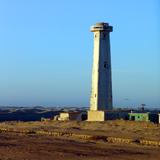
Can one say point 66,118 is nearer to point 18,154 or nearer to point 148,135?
point 148,135

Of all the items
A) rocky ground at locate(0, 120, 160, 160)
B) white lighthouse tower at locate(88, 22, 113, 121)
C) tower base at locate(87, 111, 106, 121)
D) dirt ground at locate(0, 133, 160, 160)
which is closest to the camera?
dirt ground at locate(0, 133, 160, 160)

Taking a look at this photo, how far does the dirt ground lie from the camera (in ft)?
65.4

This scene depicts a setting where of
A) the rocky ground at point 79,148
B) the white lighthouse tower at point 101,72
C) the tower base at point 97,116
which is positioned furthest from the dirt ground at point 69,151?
the white lighthouse tower at point 101,72

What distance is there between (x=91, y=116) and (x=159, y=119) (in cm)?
587

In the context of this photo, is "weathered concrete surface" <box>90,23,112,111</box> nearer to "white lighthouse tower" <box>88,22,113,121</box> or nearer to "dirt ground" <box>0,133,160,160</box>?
"white lighthouse tower" <box>88,22,113,121</box>

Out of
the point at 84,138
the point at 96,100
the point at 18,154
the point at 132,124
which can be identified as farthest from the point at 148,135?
the point at 96,100

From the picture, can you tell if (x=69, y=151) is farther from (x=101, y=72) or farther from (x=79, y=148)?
(x=101, y=72)

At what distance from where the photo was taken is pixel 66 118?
47.5 m

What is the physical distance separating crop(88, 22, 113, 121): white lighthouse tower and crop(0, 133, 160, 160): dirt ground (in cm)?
2097

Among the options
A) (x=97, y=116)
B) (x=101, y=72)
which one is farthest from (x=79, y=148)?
(x=101, y=72)

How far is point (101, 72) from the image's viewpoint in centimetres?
4791

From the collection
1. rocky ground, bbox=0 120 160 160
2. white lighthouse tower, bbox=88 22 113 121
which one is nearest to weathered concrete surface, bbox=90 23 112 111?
white lighthouse tower, bbox=88 22 113 121

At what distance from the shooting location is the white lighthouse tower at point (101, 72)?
47781 millimetres

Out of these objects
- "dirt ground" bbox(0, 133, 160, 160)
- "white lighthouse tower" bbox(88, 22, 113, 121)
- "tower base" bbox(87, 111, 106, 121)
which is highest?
"white lighthouse tower" bbox(88, 22, 113, 121)
